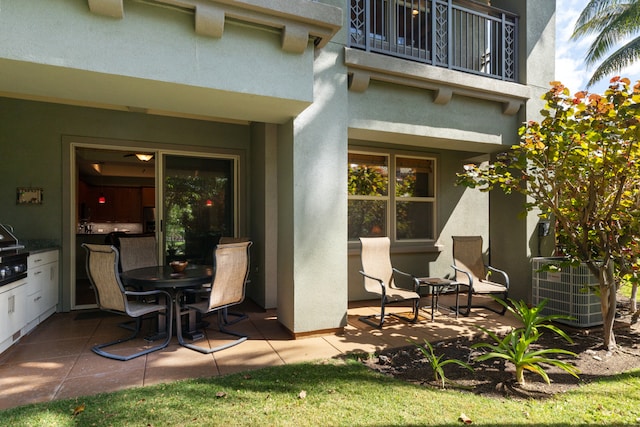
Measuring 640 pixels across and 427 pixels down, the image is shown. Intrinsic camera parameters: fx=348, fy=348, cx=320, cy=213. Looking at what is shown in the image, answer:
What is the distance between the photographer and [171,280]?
→ 11.5 ft

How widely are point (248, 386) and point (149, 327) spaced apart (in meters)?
2.08

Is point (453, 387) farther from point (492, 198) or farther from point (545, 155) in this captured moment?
point (492, 198)

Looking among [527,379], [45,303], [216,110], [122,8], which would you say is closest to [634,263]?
[527,379]

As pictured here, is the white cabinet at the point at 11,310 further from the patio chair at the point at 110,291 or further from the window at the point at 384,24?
the window at the point at 384,24

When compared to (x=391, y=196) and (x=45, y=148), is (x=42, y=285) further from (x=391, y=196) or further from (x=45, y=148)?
(x=391, y=196)

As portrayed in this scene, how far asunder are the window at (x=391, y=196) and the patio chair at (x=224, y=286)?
244cm

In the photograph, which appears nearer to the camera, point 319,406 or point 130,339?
point 319,406

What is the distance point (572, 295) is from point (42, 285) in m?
6.45

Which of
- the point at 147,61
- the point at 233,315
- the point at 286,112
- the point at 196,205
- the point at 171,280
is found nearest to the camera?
the point at 147,61

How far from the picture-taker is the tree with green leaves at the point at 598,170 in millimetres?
3133

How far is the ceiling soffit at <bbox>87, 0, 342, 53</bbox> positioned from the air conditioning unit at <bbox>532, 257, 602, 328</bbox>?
369 centimetres

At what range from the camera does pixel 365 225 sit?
5867 mm

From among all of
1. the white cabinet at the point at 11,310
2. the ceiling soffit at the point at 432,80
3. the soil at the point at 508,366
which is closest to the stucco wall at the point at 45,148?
the white cabinet at the point at 11,310

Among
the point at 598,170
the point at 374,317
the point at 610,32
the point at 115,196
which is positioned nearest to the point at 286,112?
the point at 374,317
